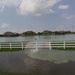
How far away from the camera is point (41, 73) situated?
14273mm

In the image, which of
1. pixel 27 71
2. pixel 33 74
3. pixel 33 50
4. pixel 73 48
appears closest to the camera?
pixel 33 74

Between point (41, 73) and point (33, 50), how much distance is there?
12033 mm

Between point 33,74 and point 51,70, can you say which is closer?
point 33,74

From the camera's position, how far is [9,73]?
48.1 ft

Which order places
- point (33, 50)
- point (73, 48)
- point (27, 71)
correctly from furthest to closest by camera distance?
point (73, 48), point (33, 50), point (27, 71)

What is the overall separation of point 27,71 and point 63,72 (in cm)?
268

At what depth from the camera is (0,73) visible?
14.7m

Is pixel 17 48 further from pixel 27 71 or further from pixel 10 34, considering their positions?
pixel 10 34

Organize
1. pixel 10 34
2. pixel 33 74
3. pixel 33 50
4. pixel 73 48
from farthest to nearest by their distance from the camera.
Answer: pixel 10 34 < pixel 73 48 < pixel 33 50 < pixel 33 74

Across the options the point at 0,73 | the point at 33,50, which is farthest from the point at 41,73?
the point at 33,50

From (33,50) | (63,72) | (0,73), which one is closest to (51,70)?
(63,72)

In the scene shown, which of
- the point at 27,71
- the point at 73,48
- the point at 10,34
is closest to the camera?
the point at 27,71

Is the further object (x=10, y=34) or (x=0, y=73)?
(x=10, y=34)

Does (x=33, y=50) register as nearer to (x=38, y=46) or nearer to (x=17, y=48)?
(x=38, y=46)
